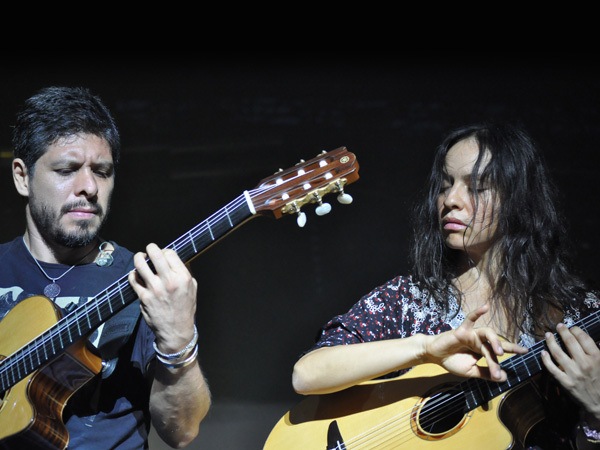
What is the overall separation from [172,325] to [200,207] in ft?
4.64

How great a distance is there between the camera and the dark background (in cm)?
278

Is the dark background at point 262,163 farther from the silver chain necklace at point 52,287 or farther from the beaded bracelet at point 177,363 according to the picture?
the beaded bracelet at point 177,363

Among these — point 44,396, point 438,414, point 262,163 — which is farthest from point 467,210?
point 262,163

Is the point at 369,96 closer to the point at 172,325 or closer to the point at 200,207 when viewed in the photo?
the point at 200,207

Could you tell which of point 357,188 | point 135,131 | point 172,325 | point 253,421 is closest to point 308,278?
point 357,188

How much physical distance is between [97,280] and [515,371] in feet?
3.96

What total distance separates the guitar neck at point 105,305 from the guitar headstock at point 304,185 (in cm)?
5

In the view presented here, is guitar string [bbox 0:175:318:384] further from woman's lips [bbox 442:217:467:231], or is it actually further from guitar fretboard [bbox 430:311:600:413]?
guitar fretboard [bbox 430:311:600:413]

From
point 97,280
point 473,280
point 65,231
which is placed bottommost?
point 473,280

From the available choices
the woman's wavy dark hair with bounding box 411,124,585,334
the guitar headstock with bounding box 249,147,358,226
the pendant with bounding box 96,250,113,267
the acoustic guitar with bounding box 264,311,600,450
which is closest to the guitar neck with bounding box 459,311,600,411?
the acoustic guitar with bounding box 264,311,600,450

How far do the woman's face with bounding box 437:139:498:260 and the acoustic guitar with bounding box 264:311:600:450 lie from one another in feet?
1.07

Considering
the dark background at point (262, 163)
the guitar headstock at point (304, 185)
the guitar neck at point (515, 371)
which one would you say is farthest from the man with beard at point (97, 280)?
the dark background at point (262, 163)

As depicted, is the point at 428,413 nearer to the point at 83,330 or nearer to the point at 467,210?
the point at 467,210

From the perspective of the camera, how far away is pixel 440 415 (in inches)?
62.6
